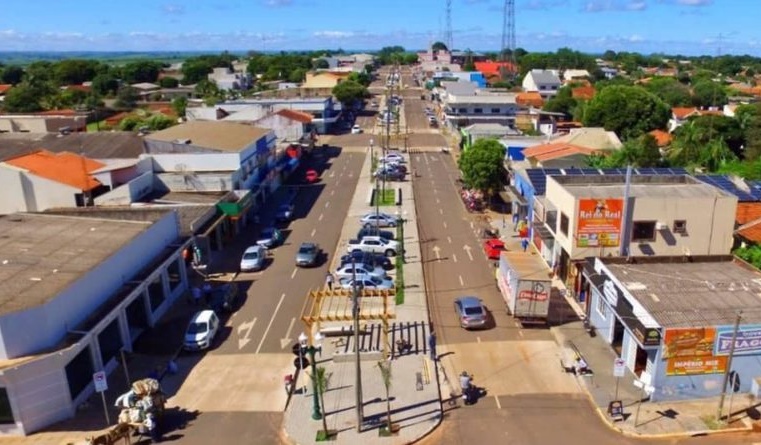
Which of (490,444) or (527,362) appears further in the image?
(527,362)

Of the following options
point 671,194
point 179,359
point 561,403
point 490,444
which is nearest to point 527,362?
point 561,403

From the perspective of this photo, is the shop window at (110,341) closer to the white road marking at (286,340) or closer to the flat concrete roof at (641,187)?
the white road marking at (286,340)

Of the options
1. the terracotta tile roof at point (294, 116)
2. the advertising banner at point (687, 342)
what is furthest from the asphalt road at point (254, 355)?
the terracotta tile roof at point (294, 116)

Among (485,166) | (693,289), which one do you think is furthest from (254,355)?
(485,166)

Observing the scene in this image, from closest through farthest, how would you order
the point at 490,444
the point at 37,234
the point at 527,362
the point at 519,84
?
the point at 490,444 < the point at 527,362 < the point at 37,234 < the point at 519,84

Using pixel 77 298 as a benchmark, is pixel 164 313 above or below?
below

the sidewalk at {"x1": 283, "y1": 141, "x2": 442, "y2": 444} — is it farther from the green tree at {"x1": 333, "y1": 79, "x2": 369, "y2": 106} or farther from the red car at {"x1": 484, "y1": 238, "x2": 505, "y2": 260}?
the green tree at {"x1": 333, "y1": 79, "x2": 369, "y2": 106}

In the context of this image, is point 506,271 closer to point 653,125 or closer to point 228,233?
point 228,233
